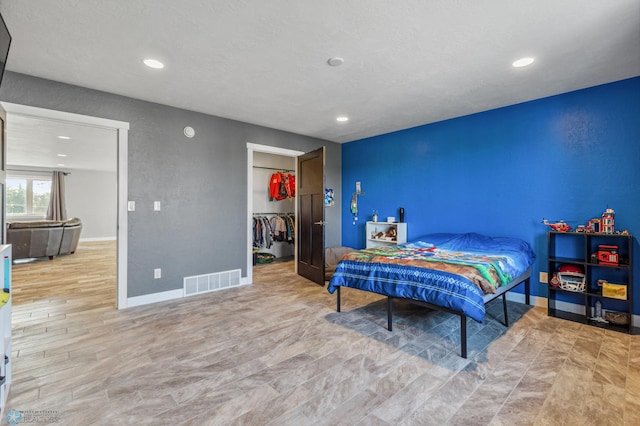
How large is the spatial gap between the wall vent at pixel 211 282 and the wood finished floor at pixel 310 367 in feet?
1.36

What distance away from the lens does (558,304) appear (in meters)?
3.38

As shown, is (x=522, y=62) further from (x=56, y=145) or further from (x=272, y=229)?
(x=56, y=145)

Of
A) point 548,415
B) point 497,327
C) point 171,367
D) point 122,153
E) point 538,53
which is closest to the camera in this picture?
point 548,415

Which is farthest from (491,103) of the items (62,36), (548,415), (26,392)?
(26,392)

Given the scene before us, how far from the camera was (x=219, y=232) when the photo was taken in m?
4.24

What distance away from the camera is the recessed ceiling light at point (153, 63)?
2.60 meters

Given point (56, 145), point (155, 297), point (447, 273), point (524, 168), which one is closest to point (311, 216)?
point (155, 297)

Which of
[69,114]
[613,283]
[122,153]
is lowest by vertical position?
[613,283]

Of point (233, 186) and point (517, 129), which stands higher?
point (517, 129)

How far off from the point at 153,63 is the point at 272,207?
418 centimetres

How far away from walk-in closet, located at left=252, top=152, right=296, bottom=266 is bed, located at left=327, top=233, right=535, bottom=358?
3.17m

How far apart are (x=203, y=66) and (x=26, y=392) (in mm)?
2747

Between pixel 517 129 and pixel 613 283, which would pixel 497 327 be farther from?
pixel 517 129

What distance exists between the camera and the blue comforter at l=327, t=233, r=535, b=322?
2.31 meters
